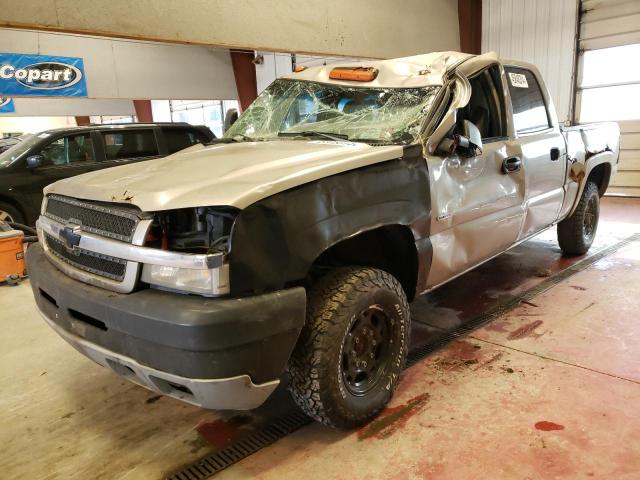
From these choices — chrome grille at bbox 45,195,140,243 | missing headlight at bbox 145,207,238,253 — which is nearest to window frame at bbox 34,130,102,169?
chrome grille at bbox 45,195,140,243

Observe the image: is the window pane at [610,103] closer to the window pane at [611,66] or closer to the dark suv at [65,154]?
the window pane at [611,66]

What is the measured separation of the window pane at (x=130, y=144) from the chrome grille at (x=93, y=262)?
5389 millimetres

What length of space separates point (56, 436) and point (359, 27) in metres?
7.61

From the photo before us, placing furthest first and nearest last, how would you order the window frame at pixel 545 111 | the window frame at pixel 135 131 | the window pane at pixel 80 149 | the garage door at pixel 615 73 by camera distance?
the garage door at pixel 615 73 < the window frame at pixel 135 131 < the window pane at pixel 80 149 < the window frame at pixel 545 111

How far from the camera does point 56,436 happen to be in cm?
245

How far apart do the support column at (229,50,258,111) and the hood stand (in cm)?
1282

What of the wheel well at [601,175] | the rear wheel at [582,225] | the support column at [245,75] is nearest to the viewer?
the rear wheel at [582,225]

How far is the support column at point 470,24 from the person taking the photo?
33.7 ft

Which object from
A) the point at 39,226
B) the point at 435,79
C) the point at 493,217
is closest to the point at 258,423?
the point at 39,226

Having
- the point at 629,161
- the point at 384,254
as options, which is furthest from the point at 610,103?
the point at 384,254

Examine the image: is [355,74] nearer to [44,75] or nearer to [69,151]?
[69,151]

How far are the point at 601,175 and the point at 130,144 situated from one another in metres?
6.21

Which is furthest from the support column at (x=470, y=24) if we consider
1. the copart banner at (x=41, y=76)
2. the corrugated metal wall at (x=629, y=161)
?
the copart banner at (x=41, y=76)

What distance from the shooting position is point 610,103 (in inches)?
363
